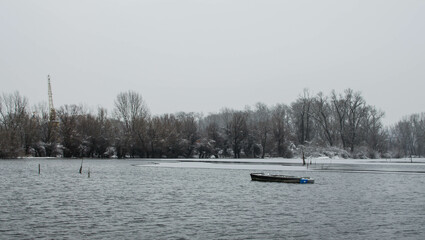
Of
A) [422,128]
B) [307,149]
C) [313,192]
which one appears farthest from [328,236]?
[422,128]

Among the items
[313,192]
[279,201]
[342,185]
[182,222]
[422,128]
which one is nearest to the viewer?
[182,222]

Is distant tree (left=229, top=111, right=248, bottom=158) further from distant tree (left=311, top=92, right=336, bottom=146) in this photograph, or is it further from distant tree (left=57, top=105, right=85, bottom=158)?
distant tree (left=57, top=105, right=85, bottom=158)

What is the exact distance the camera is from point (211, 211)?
96.0 ft

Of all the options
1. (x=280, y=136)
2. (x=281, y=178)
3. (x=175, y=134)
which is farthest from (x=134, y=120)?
(x=281, y=178)

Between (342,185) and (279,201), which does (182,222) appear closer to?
(279,201)

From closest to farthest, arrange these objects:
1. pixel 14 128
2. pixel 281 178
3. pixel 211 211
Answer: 1. pixel 211 211
2. pixel 281 178
3. pixel 14 128

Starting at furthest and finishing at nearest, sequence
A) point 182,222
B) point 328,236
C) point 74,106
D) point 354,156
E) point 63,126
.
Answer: point 74,106 < point 63,126 < point 354,156 < point 182,222 < point 328,236

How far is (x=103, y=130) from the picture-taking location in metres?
126

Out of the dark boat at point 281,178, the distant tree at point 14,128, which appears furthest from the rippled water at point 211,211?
the distant tree at point 14,128

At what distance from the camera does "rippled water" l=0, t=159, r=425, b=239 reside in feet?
74.3

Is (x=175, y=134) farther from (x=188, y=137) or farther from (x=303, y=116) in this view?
(x=303, y=116)

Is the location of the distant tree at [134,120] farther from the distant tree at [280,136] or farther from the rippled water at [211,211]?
the rippled water at [211,211]

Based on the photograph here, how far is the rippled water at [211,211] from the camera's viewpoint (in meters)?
22.6

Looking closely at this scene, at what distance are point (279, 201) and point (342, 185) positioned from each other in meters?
14.0
